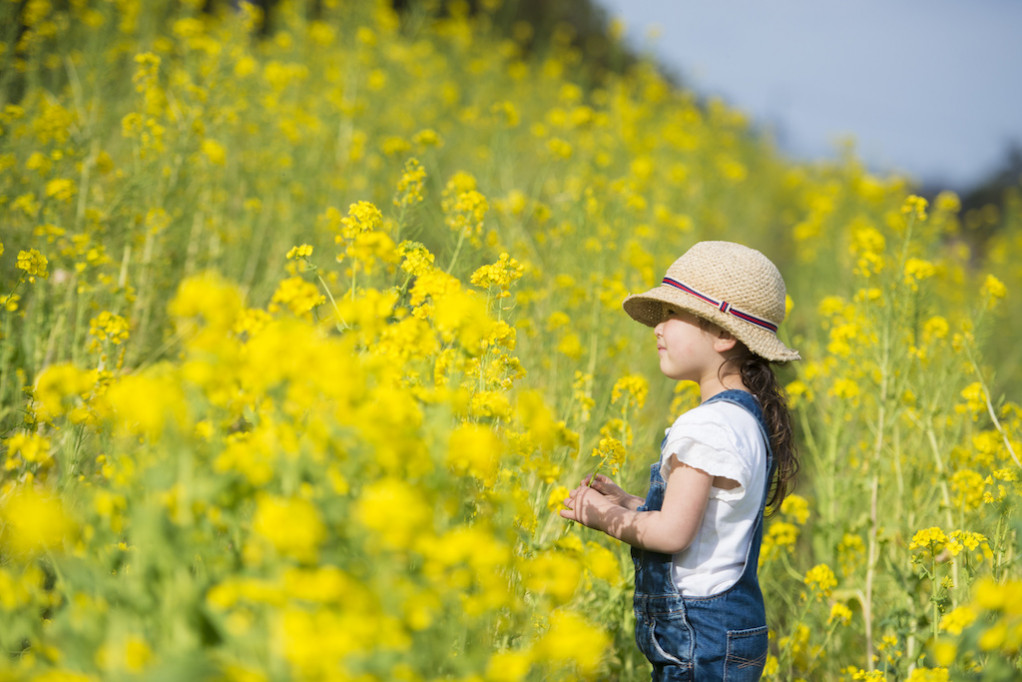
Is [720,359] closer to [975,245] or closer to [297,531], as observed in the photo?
[297,531]

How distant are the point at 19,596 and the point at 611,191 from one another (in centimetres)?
408

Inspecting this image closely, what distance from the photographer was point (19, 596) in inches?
40.5

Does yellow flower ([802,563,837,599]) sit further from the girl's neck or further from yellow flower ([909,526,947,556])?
the girl's neck

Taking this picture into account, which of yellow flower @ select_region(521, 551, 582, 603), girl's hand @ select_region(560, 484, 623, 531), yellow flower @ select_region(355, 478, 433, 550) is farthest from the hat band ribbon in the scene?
yellow flower @ select_region(355, 478, 433, 550)

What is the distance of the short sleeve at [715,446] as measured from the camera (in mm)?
1615

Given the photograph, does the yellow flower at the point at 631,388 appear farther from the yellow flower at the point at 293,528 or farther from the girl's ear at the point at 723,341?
the yellow flower at the point at 293,528

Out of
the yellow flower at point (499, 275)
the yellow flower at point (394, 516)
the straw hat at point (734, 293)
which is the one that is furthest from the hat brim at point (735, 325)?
the yellow flower at point (394, 516)

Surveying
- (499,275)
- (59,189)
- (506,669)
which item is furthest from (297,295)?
(59,189)

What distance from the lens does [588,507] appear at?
66.1 inches

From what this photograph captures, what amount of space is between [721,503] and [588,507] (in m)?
0.30

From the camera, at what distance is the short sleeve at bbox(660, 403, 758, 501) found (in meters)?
1.62

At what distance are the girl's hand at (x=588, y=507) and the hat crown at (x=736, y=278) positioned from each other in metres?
0.57

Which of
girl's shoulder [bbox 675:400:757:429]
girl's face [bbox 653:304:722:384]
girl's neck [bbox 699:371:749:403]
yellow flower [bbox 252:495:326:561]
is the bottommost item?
yellow flower [bbox 252:495:326:561]

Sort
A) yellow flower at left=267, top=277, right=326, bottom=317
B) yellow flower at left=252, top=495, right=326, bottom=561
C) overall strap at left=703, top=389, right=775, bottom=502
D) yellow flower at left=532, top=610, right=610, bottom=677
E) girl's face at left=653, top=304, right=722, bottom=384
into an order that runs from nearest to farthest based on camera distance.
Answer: yellow flower at left=252, top=495, right=326, bottom=561
yellow flower at left=532, top=610, right=610, bottom=677
yellow flower at left=267, top=277, right=326, bottom=317
overall strap at left=703, top=389, right=775, bottom=502
girl's face at left=653, top=304, right=722, bottom=384
